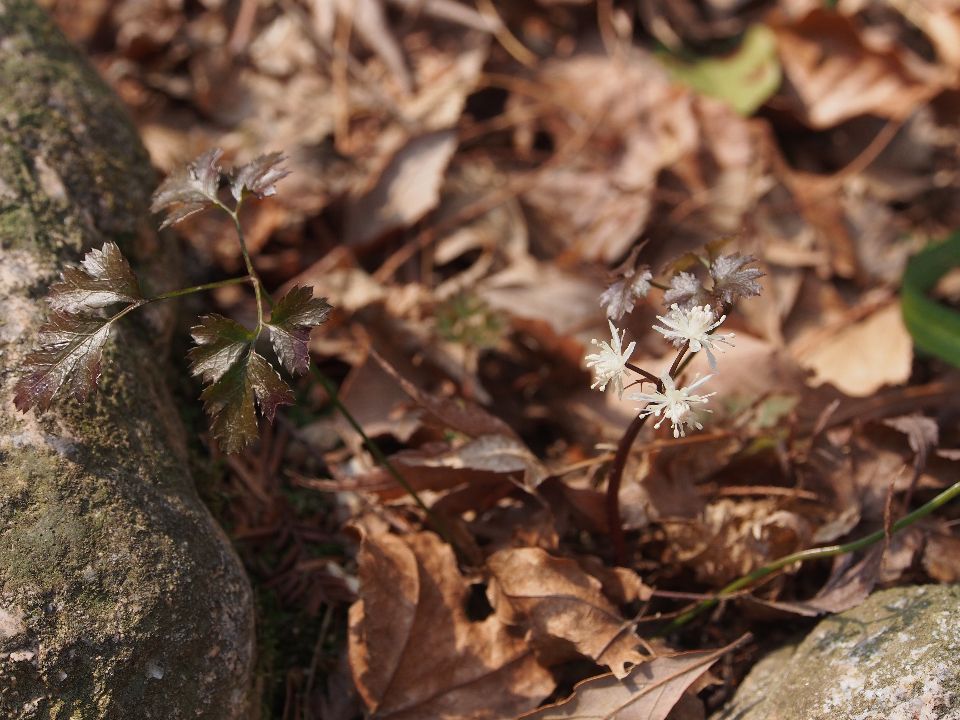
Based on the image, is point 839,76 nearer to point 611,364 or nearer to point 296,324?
point 611,364

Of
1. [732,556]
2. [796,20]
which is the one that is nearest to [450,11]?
[796,20]

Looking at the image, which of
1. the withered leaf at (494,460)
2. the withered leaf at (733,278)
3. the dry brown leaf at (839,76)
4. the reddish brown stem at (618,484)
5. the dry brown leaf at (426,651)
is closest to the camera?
the withered leaf at (733,278)

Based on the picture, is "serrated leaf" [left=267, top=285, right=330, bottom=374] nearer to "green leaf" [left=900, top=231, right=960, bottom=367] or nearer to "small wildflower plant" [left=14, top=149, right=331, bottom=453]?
"small wildflower plant" [left=14, top=149, right=331, bottom=453]

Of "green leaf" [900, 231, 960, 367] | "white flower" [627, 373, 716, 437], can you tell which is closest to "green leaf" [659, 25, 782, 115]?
"green leaf" [900, 231, 960, 367]

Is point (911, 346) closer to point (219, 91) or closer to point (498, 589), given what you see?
point (498, 589)

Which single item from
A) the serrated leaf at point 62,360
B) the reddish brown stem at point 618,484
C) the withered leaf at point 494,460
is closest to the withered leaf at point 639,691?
the reddish brown stem at point 618,484

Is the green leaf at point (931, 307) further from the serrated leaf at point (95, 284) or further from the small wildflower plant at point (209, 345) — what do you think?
the serrated leaf at point (95, 284)

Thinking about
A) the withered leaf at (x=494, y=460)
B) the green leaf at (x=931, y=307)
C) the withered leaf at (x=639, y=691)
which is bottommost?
the withered leaf at (x=639, y=691)
